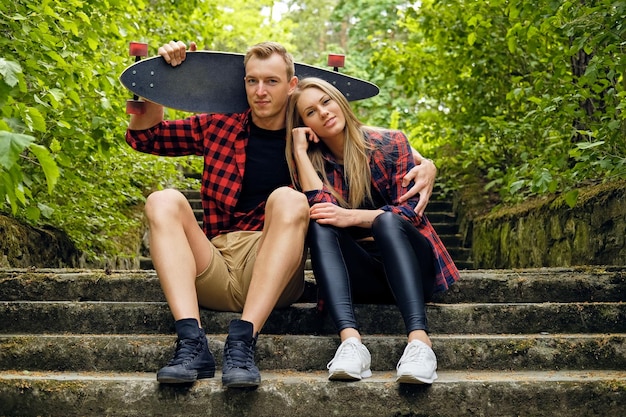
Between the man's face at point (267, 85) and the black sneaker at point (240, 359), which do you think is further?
the man's face at point (267, 85)

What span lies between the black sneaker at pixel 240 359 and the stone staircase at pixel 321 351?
58 millimetres

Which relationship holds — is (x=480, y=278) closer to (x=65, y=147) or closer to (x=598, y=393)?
(x=598, y=393)

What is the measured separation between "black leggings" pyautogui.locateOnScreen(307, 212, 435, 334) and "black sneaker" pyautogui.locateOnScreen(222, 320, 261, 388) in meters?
0.31

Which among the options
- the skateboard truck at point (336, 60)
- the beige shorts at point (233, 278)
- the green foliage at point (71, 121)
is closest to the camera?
the green foliage at point (71, 121)

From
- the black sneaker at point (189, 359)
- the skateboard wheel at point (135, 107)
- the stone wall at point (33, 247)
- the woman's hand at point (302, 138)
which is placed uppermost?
the skateboard wheel at point (135, 107)

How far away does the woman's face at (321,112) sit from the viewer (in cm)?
288

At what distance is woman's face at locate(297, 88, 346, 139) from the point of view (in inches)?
113

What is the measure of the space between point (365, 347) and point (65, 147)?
71.7 inches

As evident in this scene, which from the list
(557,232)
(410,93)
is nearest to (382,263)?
(557,232)

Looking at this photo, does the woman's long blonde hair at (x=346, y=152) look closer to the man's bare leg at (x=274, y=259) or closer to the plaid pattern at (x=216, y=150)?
the plaid pattern at (x=216, y=150)

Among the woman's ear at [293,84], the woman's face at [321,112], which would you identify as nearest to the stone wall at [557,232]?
the woman's face at [321,112]

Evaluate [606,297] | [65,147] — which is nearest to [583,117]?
[606,297]

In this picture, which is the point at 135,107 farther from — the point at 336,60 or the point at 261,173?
the point at 336,60

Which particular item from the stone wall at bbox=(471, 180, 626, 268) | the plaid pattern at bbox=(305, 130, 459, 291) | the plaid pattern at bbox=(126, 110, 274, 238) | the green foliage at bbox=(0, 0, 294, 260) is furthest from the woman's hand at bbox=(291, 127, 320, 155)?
the stone wall at bbox=(471, 180, 626, 268)
